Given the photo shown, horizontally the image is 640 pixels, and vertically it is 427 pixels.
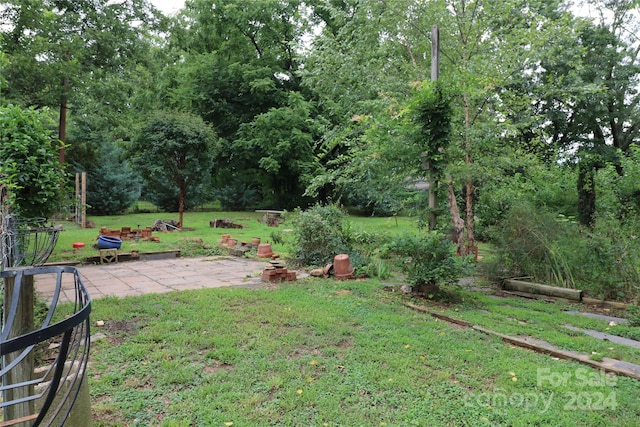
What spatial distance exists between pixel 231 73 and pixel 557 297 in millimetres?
17584

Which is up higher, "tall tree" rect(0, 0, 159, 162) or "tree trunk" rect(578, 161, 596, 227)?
"tall tree" rect(0, 0, 159, 162)

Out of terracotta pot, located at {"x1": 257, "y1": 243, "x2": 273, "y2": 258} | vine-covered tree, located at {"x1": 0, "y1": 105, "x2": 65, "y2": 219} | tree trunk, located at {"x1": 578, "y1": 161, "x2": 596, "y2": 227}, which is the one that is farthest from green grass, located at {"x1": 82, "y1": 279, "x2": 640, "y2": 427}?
terracotta pot, located at {"x1": 257, "y1": 243, "x2": 273, "y2": 258}

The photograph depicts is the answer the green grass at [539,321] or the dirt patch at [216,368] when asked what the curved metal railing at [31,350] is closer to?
the dirt patch at [216,368]

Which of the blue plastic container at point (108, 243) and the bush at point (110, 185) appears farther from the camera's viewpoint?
the bush at point (110, 185)

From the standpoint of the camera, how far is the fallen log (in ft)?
16.4

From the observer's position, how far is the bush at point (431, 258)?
4.69m

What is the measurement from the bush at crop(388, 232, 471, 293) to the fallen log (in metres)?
1.36

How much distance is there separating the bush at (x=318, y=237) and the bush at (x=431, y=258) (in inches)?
78.6

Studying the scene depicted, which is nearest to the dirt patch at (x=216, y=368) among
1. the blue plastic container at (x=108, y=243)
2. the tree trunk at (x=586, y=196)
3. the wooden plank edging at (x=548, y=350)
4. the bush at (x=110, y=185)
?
the wooden plank edging at (x=548, y=350)

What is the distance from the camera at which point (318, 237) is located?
682 cm

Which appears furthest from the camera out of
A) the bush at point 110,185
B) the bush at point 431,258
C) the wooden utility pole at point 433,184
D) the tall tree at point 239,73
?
the tall tree at point 239,73

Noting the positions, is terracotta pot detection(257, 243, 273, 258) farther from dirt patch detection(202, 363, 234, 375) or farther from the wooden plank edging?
dirt patch detection(202, 363, 234, 375)

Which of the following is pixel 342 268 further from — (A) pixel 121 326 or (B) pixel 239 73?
(B) pixel 239 73

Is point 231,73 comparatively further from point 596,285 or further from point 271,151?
point 596,285
